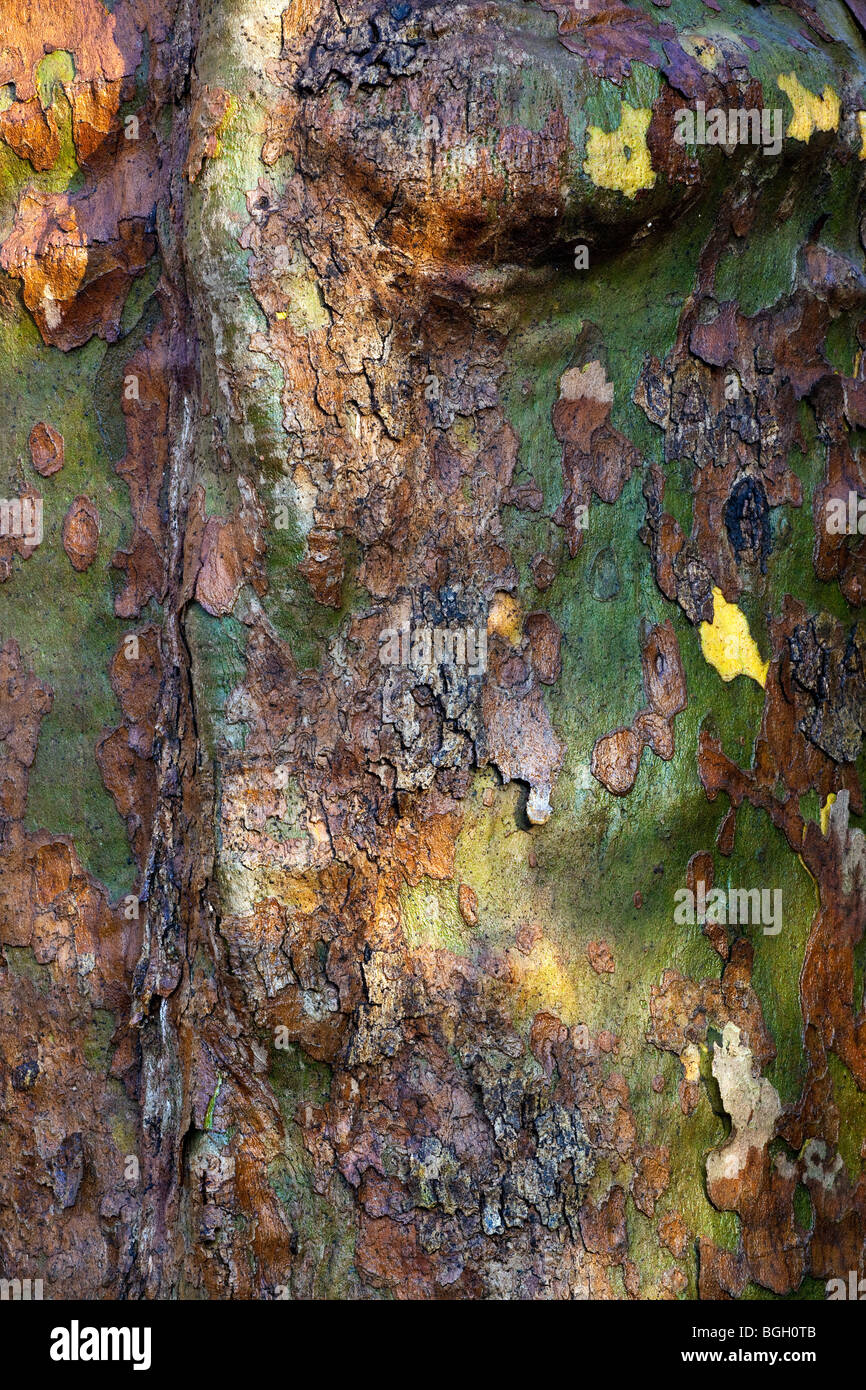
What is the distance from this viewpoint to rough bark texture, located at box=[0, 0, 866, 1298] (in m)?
1.93

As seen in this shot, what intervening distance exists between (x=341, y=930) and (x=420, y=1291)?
0.57 meters

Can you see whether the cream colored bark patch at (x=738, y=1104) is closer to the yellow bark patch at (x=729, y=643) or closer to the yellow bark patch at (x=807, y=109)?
the yellow bark patch at (x=729, y=643)

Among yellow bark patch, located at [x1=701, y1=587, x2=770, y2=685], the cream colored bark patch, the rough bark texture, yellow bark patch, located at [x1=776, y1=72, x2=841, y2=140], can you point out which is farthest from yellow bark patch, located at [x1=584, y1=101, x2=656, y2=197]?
the cream colored bark patch

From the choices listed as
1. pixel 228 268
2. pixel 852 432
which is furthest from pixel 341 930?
pixel 852 432

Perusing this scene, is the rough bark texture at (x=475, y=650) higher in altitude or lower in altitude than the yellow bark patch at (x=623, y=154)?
lower

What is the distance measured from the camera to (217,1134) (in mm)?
2012

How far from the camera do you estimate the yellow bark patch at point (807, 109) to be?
80.6 inches

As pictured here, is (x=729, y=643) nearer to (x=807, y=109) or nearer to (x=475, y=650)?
(x=475, y=650)

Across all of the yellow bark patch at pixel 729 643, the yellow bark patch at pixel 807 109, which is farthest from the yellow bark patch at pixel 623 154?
the yellow bark patch at pixel 729 643

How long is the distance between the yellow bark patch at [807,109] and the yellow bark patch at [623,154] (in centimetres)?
29

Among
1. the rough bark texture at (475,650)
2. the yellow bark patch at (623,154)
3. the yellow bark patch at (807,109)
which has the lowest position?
the rough bark texture at (475,650)

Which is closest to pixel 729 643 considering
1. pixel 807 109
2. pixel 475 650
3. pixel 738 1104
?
pixel 475 650

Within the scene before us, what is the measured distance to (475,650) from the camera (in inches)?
78.7
